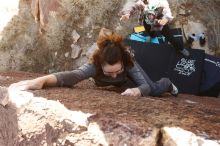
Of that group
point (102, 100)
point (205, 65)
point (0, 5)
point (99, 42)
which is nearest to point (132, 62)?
point (99, 42)

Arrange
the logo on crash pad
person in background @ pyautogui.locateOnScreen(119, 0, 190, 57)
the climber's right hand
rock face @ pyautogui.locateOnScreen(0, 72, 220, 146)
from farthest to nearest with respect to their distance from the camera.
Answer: the logo on crash pad
person in background @ pyautogui.locateOnScreen(119, 0, 190, 57)
the climber's right hand
rock face @ pyautogui.locateOnScreen(0, 72, 220, 146)

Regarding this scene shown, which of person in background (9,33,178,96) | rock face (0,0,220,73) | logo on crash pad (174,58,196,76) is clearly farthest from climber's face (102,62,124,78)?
rock face (0,0,220,73)

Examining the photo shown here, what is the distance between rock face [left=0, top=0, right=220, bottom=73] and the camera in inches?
269

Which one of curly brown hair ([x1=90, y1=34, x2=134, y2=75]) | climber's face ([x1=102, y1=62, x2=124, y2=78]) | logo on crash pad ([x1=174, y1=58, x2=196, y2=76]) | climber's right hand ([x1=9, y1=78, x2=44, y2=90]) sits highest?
curly brown hair ([x1=90, y1=34, x2=134, y2=75])

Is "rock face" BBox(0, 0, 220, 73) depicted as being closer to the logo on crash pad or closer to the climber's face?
the logo on crash pad

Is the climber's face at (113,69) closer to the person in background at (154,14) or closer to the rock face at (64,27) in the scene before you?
the person in background at (154,14)

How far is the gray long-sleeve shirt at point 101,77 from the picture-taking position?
3791mm

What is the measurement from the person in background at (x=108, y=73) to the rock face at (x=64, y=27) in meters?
2.84

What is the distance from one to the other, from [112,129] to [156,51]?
3.16m

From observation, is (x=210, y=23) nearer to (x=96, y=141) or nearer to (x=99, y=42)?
(x=99, y=42)

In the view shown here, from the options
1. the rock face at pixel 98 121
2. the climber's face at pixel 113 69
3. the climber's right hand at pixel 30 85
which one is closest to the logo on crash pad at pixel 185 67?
the climber's face at pixel 113 69

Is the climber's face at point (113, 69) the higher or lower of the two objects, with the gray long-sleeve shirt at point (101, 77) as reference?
higher

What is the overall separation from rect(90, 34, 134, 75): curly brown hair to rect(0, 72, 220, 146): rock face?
302 mm

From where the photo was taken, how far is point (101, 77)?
402 centimetres
